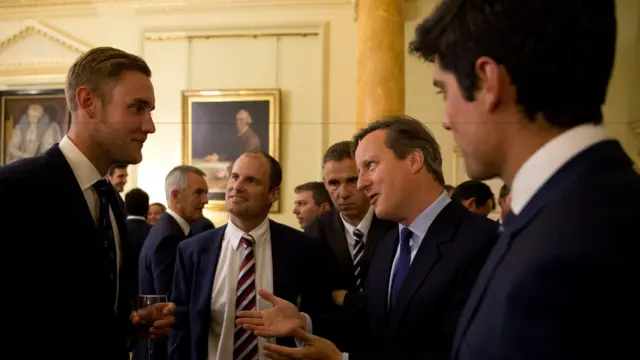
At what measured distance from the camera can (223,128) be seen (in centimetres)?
878

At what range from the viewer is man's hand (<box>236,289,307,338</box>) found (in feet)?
6.77

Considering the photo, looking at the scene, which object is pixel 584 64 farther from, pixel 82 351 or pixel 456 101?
pixel 82 351

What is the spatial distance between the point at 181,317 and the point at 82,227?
984mm

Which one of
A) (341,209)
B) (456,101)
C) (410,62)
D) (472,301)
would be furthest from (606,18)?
(410,62)

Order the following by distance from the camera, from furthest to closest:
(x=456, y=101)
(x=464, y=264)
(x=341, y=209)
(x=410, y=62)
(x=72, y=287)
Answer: (x=410, y=62) → (x=341, y=209) → (x=464, y=264) → (x=72, y=287) → (x=456, y=101)

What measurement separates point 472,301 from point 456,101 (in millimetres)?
361

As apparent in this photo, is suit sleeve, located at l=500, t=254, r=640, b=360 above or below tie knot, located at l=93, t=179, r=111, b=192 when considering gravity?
below

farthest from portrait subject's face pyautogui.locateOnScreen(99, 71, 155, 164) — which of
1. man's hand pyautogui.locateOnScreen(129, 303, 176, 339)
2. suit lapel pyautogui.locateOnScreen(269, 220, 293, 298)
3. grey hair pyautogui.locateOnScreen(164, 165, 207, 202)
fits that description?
grey hair pyautogui.locateOnScreen(164, 165, 207, 202)

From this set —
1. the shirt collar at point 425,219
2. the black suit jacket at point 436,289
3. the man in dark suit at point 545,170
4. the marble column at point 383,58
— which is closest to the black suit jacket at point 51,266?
the black suit jacket at point 436,289

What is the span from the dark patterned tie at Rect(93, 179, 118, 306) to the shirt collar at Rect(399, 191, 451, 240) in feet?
3.38

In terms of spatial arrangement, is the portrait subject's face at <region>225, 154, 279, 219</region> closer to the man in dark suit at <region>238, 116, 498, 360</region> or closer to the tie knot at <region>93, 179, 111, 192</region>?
the man in dark suit at <region>238, 116, 498, 360</region>

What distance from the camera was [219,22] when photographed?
29.4 feet

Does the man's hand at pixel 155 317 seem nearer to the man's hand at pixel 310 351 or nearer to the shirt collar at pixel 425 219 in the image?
the man's hand at pixel 310 351

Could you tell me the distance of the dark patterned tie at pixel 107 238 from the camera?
76.4 inches
